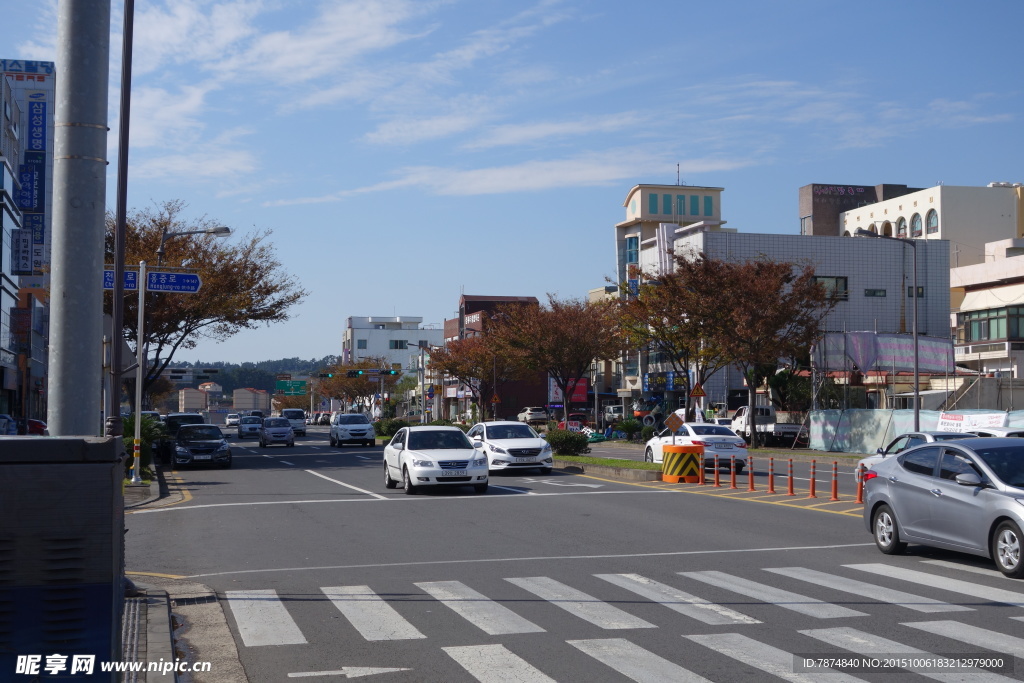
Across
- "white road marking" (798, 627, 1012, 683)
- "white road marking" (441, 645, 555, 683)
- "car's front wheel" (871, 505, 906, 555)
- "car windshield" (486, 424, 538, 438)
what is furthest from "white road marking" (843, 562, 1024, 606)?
"car windshield" (486, 424, 538, 438)

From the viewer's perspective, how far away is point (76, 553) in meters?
5.01

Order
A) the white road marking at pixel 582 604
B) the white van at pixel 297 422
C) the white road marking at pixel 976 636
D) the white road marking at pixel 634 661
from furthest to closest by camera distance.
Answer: the white van at pixel 297 422
the white road marking at pixel 582 604
the white road marking at pixel 976 636
the white road marking at pixel 634 661

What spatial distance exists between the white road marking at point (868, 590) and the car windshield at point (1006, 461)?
7.21 ft

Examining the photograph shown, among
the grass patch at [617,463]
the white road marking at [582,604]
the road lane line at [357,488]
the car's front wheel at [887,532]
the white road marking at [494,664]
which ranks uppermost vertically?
the car's front wheel at [887,532]

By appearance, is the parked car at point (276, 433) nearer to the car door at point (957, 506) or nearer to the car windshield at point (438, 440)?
the car windshield at point (438, 440)

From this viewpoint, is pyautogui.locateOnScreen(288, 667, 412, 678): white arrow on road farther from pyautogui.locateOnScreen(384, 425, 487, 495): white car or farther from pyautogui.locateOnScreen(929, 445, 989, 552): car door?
pyautogui.locateOnScreen(384, 425, 487, 495): white car

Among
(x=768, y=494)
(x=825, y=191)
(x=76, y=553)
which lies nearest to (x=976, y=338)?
(x=825, y=191)

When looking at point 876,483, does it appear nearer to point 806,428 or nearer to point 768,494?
point 768,494

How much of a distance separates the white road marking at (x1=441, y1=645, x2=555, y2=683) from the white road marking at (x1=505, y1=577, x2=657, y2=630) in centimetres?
129

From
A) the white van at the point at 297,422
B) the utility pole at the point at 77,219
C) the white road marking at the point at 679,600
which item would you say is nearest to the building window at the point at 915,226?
the white van at the point at 297,422

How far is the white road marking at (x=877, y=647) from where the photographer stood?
6996mm

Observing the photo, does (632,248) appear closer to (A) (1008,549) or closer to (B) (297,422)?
(B) (297,422)

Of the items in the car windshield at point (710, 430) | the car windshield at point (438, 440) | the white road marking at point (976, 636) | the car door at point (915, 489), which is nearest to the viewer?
the white road marking at point (976, 636)

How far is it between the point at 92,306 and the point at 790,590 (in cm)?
708
